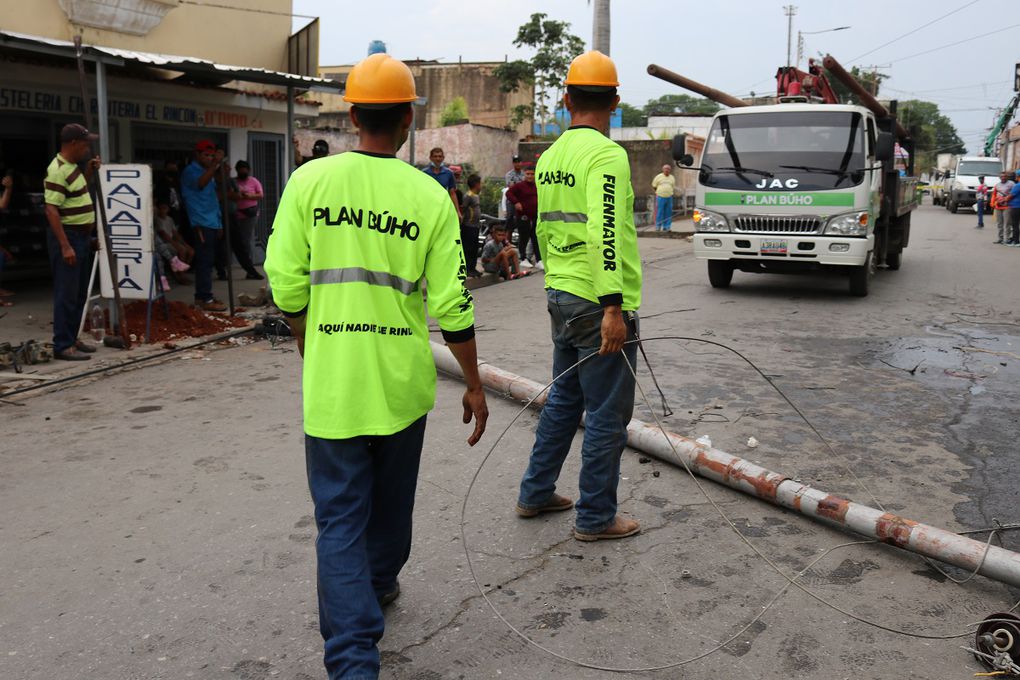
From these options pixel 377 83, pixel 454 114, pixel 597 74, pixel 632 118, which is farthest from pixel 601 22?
pixel 632 118

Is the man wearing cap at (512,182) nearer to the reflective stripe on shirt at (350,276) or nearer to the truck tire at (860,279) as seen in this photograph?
the truck tire at (860,279)

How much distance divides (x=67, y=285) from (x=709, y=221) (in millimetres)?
7580

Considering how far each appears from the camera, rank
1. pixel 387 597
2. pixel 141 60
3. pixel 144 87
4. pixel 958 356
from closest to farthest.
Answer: pixel 387 597 < pixel 958 356 < pixel 141 60 < pixel 144 87

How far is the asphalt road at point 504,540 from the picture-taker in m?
3.06

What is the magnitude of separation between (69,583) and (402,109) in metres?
2.39

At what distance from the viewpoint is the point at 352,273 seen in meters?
2.70

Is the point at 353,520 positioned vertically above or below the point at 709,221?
below

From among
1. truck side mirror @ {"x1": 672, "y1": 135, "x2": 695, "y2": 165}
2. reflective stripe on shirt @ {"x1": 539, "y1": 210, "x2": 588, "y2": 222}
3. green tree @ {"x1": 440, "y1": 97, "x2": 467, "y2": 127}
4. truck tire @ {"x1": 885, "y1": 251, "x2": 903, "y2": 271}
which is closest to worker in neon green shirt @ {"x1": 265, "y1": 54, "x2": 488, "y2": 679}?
reflective stripe on shirt @ {"x1": 539, "y1": 210, "x2": 588, "y2": 222}

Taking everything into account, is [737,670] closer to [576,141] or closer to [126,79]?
[576,141]

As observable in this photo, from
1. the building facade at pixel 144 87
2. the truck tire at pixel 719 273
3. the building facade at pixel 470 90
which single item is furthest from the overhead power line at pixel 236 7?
the building facade at pixel 470 90

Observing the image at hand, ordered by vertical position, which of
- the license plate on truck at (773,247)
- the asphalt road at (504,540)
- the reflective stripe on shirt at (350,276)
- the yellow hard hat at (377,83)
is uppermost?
the yellow hard hat at (377,83)

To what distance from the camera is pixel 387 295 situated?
274cm

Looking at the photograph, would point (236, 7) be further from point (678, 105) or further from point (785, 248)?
point (678, 105)

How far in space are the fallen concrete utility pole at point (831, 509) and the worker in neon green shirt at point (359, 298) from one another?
221cm
